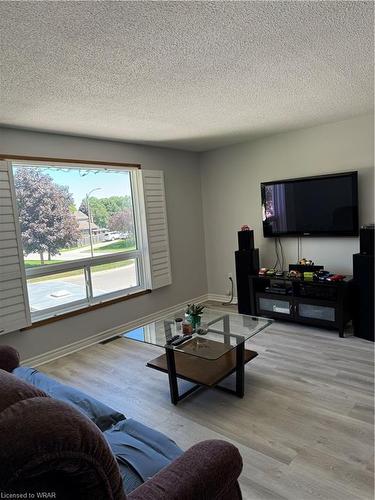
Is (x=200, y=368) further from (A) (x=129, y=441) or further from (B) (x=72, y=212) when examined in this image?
(B) (x=72, y=212)

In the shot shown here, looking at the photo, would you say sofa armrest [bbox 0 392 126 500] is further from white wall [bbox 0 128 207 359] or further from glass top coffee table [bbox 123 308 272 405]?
white wall [bbox 0 128 207 359]

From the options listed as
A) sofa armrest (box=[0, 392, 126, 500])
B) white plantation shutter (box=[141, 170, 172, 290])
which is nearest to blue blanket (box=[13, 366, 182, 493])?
sofa armrest (box=[0, 392, 126, 500])

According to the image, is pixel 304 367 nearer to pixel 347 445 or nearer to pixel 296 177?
pixel 347 445

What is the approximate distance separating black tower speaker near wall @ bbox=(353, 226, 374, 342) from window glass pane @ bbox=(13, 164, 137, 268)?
2608mm

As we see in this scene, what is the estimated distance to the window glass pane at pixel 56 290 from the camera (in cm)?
331

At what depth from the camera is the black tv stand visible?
3.41m

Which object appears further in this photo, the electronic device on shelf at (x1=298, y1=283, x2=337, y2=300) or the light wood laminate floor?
the electronic device on shelf at (x1=298, y1=283, x2=337, y2=300)

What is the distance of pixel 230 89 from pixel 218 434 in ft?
7.82

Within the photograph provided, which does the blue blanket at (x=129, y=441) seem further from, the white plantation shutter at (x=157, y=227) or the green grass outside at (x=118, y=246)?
the white plantation shutter at (x=157, y=227)

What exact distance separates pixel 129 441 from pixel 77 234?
2.58 m

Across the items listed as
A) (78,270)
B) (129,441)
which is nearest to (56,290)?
(78,270)

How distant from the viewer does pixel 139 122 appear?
315 centimetres

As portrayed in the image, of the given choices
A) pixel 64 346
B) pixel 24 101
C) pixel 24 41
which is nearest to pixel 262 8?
pixel 24 41

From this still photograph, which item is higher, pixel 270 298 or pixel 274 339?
pixel 270 298
